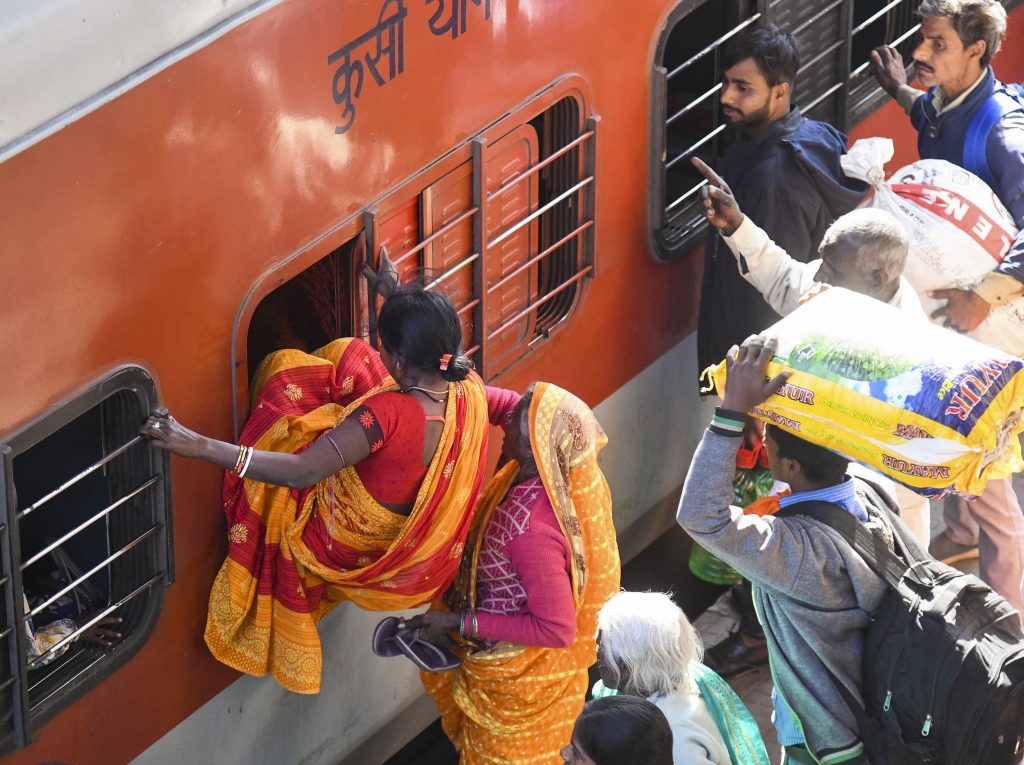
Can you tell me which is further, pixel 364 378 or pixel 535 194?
pixel 535 194

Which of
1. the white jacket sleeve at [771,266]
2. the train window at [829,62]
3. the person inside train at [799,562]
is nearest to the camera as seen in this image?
the person inside train at [799,562]

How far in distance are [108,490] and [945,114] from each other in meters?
3.07

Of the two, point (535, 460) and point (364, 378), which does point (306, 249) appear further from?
point (535, 460)

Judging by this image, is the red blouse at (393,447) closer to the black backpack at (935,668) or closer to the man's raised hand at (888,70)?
the black backpack at (935,668)

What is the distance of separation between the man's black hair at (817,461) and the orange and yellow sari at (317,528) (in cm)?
73

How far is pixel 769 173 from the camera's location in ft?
15.6

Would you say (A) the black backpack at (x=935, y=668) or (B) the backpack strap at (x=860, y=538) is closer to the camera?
(A) the black backpack at (x=935, y=668)

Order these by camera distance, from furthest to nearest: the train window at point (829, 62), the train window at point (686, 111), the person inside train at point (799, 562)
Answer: the train window at point (829, 62) → the train window at point (686, 111) → the person inside train at point (799, 562)

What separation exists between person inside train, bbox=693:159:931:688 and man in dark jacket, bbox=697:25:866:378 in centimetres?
9

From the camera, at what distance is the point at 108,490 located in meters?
3.44

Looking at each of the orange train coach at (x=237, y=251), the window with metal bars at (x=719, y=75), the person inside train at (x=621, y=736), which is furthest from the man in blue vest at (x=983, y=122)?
the person inside train at (x=621, y=736)

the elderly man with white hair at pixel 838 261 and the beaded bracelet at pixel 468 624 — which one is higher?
the elderly man with white hair at pixel 838 261

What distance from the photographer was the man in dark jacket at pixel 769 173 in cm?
477

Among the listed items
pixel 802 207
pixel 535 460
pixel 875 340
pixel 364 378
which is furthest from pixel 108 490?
pixel 802 207
